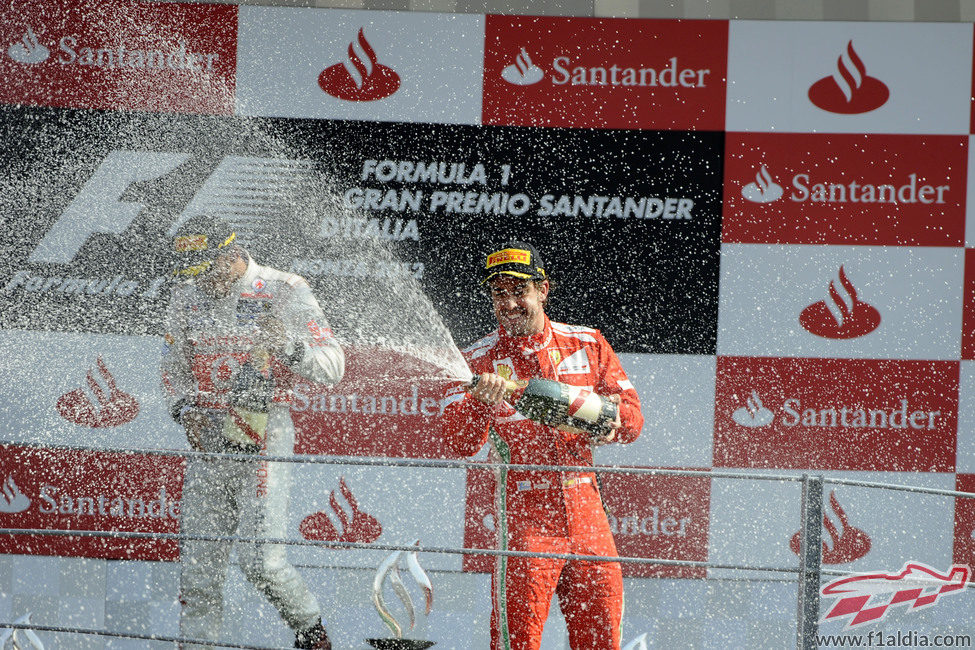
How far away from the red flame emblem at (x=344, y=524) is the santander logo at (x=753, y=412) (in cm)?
136

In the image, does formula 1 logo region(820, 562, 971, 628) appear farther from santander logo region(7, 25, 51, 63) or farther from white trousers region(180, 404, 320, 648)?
santander logo region(7, 25, 51, 63)

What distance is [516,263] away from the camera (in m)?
2.69

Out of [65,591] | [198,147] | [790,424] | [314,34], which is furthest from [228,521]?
[790,424]

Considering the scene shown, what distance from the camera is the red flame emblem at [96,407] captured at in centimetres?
366

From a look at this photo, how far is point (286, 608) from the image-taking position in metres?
3.26

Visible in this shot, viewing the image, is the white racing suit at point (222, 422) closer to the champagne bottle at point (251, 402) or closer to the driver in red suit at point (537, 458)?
the champagne bottle at point (251, 402)

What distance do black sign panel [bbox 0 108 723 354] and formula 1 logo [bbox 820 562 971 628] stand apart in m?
1.01

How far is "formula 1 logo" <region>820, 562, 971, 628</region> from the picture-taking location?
3600mm

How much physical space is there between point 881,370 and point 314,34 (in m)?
2.36

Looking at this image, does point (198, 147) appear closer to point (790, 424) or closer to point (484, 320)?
point (484, 320)

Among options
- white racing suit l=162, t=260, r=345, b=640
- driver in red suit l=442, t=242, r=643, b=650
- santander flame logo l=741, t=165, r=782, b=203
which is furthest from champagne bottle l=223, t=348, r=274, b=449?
santander flame logo l=741, t=165, r=782, b=203

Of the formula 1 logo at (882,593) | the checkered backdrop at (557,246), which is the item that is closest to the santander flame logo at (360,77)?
the checkered backdrop at (557,246)

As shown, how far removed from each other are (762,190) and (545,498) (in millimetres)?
1597

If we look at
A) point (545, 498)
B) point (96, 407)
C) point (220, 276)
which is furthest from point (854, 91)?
point (96, 407)
